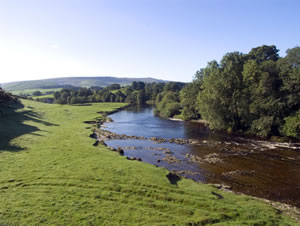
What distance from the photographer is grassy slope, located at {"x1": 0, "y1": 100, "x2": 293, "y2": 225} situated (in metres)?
16.4

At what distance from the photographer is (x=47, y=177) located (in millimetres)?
23031

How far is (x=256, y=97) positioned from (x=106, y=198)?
2004 inches

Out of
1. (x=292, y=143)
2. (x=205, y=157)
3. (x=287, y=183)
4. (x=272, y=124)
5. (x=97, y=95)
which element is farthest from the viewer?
(x=97, y=95)

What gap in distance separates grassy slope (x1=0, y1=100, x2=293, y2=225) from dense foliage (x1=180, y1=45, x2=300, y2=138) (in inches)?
1516

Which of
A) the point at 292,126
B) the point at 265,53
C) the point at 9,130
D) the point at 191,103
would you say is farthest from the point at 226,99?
the point at 9,130

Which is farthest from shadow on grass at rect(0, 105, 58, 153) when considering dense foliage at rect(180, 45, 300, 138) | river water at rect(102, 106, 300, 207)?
dense foliage at rect(180, 45, 300, 138)

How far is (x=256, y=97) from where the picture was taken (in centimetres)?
5612

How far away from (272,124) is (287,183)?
29.9 meters

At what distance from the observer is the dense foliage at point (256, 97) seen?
50.4 metres

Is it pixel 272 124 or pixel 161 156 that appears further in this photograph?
pixel 272 124

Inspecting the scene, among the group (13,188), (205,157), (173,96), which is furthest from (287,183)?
(173,96)

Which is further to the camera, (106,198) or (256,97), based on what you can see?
(256,97)

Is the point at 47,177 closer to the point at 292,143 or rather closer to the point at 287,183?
the point at 287,183

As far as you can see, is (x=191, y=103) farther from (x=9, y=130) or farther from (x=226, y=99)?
(x=9, y=130)
